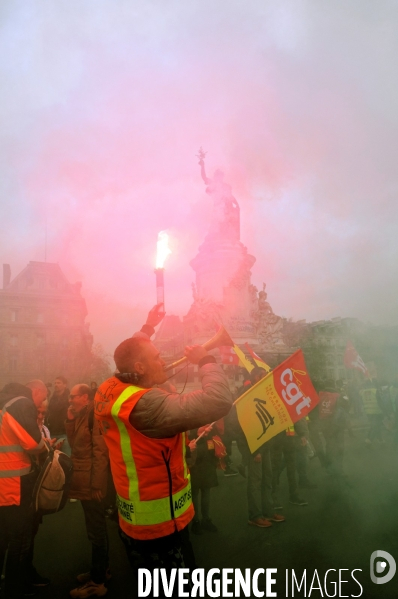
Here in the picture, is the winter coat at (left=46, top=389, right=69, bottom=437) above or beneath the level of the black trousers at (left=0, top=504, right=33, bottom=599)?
above

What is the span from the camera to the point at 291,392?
5445 mm

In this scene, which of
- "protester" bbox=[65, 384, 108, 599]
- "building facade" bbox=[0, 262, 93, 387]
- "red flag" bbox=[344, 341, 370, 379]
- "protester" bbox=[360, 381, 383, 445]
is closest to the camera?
"protester" bbox=[65, 384, 108, 599]

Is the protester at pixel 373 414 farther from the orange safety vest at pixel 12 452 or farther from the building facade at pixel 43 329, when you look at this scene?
the building facade at pixel 43 329

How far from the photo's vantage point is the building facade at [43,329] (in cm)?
2816

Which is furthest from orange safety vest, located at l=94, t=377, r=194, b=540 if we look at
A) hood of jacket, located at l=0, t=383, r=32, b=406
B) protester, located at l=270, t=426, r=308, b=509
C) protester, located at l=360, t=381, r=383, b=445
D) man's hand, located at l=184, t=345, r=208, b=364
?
protester, located at l=360, t=381, r=383, b=445

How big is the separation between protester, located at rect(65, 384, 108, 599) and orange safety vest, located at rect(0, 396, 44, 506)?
0.66m

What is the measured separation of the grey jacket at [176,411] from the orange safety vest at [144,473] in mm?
64

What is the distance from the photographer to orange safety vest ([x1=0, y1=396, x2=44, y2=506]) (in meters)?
3.20

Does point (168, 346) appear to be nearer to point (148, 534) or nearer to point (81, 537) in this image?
point (81, 537)

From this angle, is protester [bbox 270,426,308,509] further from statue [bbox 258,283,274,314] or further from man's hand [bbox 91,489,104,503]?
statue [bbox 258,283,274,314]

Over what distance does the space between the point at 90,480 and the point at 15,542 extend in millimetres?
762

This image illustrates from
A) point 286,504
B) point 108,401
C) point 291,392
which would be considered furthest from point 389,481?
point 108,401

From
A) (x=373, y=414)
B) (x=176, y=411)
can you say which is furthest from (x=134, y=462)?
(x=373, y=414)

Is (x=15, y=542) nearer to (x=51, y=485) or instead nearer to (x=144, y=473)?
(x=51, y=485)
